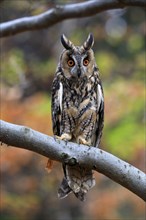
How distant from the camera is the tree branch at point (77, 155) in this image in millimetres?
2762

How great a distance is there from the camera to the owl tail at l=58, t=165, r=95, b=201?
3.78 meters

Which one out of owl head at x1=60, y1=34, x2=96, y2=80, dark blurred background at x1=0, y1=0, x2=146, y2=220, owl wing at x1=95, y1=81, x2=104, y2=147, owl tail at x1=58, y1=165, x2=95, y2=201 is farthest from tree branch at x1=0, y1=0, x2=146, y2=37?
owl tail at x1=58, y1=165, x2=95, y2=201

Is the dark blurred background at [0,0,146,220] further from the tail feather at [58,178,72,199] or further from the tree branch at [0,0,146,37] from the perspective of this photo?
the tail feather at [58,178,72,199]

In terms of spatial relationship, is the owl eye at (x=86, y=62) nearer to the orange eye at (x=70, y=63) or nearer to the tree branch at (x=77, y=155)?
the orange eye at (x=70, y=63)

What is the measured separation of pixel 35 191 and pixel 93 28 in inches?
134

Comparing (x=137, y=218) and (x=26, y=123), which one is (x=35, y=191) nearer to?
(x=26, y=123)

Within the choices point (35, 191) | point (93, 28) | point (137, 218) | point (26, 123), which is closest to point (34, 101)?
point (26, 123)

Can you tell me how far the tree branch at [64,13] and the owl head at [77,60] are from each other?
20cm

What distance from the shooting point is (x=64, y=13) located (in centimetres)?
416

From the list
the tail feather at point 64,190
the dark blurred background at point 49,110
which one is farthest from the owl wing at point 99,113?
the dark blurred background at point 49,110

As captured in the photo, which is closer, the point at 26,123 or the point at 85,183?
the point at 85,183

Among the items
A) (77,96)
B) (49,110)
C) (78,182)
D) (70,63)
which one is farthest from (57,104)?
(49,110)

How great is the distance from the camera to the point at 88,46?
419 cm

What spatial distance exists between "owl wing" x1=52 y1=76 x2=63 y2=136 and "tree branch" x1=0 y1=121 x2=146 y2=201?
1.19m
